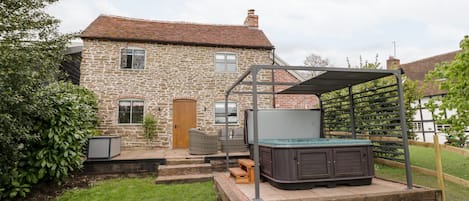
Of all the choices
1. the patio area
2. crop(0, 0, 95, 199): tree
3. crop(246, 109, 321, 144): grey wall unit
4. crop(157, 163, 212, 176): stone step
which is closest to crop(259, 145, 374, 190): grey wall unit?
the patio area

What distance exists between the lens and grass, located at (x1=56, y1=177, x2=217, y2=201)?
482 cm

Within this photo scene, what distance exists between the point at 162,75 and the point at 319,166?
7.87 m

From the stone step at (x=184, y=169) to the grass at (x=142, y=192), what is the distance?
0.44 metres

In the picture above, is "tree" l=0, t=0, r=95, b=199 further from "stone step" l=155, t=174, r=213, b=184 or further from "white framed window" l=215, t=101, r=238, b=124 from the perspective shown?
"white framed window" l=215, t=101, r=238, b=124

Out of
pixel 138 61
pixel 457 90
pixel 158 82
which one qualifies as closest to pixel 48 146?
pixel 158 82

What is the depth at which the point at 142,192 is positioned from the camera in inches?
205

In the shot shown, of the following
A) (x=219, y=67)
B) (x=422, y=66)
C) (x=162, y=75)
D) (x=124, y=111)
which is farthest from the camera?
(x=422, y=66)

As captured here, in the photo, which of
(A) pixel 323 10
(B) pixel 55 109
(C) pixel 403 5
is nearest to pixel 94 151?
(B) pixel 55 109

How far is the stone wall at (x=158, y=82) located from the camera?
9.57 metres

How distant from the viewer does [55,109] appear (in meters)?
5.05

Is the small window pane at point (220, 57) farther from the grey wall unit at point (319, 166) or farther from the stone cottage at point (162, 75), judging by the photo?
the grey wall unit at point (319, 166)

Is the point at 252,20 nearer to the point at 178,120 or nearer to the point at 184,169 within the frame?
the point at 178,120

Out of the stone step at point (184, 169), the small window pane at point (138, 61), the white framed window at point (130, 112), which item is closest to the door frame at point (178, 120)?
the white framed window at point (130, 112)

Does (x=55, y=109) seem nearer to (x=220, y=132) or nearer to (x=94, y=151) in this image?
(x=94, y=151)
